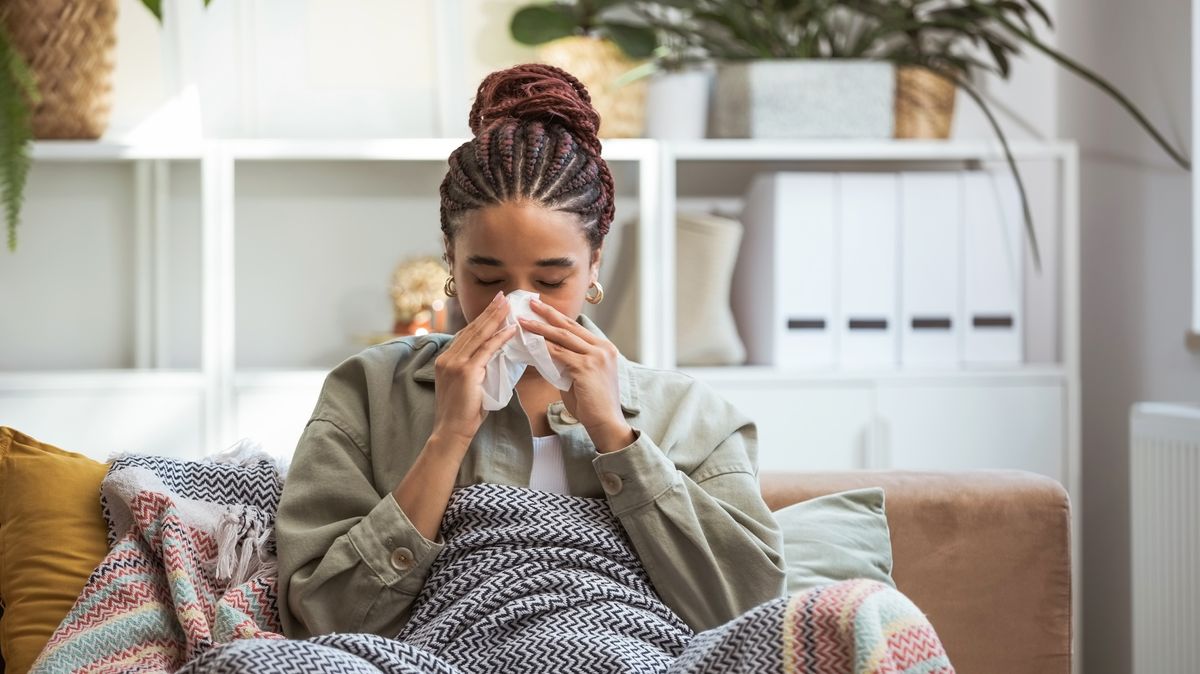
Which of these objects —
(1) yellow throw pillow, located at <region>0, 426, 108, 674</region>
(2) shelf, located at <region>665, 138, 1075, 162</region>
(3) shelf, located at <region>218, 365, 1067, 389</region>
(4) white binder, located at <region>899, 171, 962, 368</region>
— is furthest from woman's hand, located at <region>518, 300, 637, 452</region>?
(4) white binder, located at <region>899, 171, 962, 368</region>

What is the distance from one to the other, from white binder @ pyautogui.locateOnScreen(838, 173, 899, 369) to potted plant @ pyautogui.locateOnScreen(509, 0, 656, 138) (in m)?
0.45

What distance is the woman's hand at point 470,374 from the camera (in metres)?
1.18

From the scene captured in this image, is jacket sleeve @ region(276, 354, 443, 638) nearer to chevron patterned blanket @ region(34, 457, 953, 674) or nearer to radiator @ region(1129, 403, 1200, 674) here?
chevron patterned blanket @ region(34, 457, 953, 674)

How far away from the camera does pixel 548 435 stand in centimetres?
130

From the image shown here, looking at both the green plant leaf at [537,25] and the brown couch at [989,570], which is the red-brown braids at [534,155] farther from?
the green plant leaf at [537,25]

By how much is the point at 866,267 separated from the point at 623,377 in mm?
1189

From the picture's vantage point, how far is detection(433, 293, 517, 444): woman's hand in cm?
118

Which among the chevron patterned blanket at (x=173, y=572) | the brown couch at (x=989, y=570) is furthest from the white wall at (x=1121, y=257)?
the chevron patterned blanket at (x=173, y=572)

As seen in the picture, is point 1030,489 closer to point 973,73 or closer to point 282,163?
point 973,73

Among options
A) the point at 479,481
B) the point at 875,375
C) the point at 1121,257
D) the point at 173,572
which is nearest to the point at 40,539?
the point at 173,572

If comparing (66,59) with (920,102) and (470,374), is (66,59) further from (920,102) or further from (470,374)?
(920,102)

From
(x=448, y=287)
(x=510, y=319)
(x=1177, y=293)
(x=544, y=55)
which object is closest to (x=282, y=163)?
(x=544, y=55)

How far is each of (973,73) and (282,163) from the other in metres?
1.53

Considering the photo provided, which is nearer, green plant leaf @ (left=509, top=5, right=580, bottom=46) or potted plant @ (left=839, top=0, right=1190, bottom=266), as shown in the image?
potted plant @ (left=839, top=0, right=1190, bottom=266)
